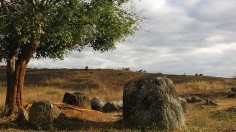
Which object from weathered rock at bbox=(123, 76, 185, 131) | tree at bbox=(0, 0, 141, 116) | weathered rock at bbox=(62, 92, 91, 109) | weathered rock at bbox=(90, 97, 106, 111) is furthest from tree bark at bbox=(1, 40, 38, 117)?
weathered rock at bbox=(90, 97, 106, 111)

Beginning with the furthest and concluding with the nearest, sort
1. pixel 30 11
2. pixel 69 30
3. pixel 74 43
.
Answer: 1. pixel 74 43
2. pixel 69 30
3. pixel 30 11

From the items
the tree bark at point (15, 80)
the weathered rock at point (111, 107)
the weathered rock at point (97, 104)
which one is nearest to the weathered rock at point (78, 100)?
the weathered rock at point (111, 107)

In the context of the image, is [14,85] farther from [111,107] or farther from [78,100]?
[111,107]

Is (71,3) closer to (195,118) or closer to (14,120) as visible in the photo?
(14,120)

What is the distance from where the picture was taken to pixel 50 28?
2116cm

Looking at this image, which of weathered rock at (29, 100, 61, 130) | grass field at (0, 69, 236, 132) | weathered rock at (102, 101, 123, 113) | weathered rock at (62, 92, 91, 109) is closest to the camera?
A: weathered rock at (29, 100, 61, 130)

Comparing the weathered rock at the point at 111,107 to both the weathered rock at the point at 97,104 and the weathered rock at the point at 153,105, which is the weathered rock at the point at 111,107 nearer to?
the weathered rock at the point at 97,104

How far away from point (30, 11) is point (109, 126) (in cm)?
588

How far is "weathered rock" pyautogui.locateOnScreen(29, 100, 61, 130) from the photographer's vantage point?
2091 centimetres

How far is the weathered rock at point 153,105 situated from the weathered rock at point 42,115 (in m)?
3.19

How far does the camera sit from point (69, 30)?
73.5ft

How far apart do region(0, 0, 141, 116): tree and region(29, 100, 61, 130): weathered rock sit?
9.31ft

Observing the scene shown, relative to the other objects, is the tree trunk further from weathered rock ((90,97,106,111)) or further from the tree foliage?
weathered rock ((90,97,106,111))

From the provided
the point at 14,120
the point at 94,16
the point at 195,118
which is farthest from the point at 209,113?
the point at 14,120
